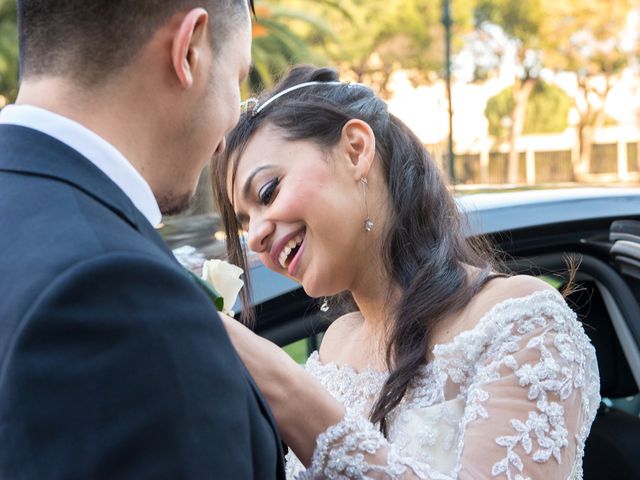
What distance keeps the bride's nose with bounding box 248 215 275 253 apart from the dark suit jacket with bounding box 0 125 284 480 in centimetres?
127

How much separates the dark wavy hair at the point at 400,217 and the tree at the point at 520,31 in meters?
28.0

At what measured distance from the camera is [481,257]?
2.64 m

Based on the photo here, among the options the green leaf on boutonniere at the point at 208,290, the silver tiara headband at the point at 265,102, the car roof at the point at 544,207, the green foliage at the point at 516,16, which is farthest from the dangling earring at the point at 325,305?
the green foliage at the point at 516,16

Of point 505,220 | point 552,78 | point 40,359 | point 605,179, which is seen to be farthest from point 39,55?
point 605,179

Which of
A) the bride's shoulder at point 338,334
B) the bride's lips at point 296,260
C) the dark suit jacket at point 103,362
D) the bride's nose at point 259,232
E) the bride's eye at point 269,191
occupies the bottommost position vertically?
the bride's shoulder at point 338,334

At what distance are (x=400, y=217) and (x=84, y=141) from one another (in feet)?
4.69

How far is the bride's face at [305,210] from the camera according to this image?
243 cm

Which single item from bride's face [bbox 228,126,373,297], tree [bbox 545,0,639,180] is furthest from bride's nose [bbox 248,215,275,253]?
tree [bbox 545,0,639,180]

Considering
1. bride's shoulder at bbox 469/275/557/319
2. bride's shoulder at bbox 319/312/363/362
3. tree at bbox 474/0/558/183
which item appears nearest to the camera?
bride's shoulder at bbox 469/275/557/319

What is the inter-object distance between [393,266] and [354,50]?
2871 cm

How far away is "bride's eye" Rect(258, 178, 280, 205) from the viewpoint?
2455mm

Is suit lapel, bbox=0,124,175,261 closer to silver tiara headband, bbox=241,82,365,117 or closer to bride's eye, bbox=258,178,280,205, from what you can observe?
bride's eye, bbox=258,178,280,205

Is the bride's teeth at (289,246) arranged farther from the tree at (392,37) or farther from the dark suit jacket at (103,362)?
the tree at (392,37)

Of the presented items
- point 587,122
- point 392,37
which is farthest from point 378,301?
point 587,122
